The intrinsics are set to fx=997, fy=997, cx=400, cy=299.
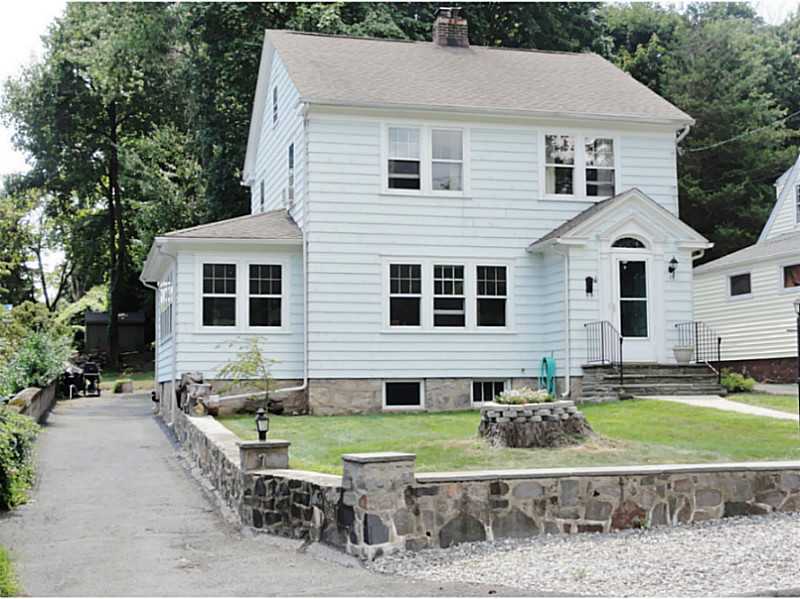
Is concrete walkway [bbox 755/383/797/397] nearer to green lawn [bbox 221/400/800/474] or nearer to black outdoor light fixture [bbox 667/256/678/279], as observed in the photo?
black outdoor light fixture [bbox 667/256/678/279]

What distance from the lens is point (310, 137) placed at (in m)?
19.8

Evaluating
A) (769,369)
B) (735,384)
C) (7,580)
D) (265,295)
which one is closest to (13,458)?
(7,580)

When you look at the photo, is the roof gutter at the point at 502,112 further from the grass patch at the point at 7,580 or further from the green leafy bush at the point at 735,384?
the grass patch at the point at 7,580

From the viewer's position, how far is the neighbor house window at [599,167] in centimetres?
2131

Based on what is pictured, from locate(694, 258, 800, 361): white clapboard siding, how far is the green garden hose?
741cm

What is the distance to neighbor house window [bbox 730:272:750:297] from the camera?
26.3 meters

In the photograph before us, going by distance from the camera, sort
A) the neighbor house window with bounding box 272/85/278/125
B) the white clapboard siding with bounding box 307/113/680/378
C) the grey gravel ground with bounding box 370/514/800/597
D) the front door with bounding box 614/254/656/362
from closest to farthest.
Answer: the grey gravel ground with bounding box 370/514/800/597 < the white clapboard siding with bounding box 307/113/680/378 < the front door with bounding box 614/254/656/362 < the neighbor house window with bounding box 272/85/278/125

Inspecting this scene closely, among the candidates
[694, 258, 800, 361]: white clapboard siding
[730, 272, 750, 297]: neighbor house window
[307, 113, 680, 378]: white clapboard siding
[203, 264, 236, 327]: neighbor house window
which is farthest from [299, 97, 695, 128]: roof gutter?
[730, 272, 750, 297]: neighbor house window

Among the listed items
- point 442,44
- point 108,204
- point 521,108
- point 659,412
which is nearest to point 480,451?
point 659,412

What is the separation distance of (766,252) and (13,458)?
64.0 ft

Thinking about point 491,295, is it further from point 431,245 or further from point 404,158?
point 404,158

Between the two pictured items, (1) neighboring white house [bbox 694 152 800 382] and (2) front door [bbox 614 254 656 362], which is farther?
(1) neighboring white house [bbox 694 152 800 382]

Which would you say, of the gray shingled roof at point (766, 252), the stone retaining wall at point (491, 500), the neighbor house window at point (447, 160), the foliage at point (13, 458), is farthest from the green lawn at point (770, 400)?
the foliage at point (13, 458)

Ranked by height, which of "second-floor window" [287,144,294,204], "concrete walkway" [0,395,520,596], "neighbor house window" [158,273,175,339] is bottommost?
"concrete walkway" [0,395,520,596]
